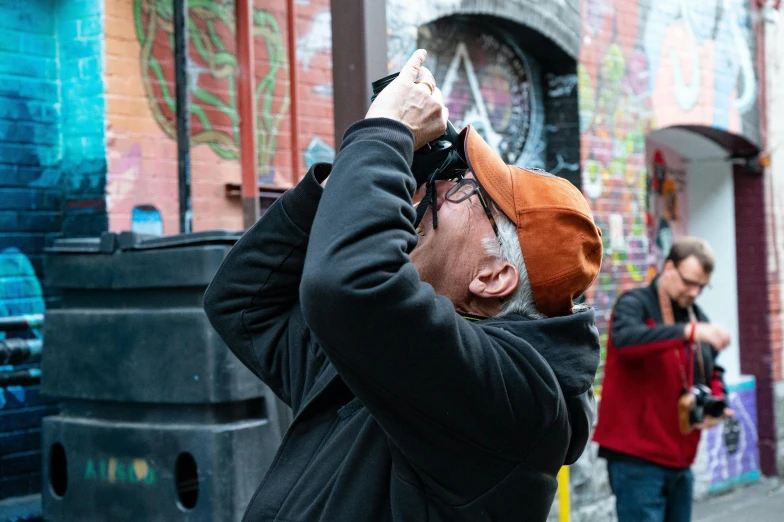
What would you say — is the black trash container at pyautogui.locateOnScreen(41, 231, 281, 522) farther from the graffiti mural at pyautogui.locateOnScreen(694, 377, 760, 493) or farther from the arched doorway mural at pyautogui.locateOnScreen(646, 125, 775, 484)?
the arched doorway mural at pyautogui.locateOnScreen(646, 125, 775, 484)

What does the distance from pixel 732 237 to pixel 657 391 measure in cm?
446

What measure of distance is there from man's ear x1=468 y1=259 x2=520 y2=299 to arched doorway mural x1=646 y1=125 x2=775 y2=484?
643cm

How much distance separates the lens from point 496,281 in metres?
1.66

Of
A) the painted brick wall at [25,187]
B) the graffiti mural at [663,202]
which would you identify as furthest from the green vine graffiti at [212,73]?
the graffiti mural at [663,202]

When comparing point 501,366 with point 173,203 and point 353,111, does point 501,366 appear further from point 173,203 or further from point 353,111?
point 173,203

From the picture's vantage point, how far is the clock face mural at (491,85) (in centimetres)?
573

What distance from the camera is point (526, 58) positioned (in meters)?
6.31

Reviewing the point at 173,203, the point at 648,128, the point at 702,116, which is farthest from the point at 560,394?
the point at 702,116

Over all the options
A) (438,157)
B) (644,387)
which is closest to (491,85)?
(644,387)

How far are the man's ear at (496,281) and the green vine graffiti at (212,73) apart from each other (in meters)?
2.73

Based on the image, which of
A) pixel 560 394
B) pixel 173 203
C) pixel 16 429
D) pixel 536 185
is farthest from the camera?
pixel 173 203

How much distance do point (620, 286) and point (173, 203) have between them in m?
3.53

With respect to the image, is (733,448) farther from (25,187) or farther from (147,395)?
(147,395)

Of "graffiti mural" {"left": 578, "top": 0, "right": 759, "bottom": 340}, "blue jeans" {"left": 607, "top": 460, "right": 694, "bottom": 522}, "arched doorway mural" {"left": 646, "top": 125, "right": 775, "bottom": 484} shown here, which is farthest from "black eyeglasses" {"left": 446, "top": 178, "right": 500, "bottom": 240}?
"arched doorway mural" {"left": 646, "top": 125, "right": 775, "bottom": 484}
